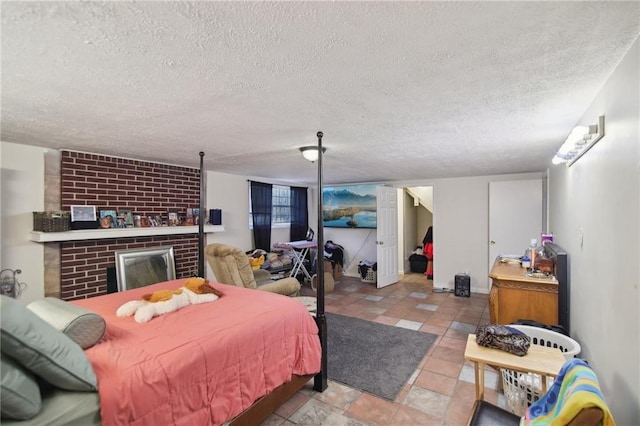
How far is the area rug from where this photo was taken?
8.46 feet

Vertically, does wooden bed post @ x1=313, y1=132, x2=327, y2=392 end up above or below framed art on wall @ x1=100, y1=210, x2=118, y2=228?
below

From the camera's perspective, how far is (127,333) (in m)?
1.76

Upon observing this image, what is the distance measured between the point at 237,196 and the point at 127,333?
365 cm

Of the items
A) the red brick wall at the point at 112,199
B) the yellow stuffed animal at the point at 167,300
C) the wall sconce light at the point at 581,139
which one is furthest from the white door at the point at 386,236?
the yellow stuffed animal at the point at 167,300

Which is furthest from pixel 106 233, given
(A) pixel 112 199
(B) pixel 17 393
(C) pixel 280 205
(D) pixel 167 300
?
(C) pixel 280 205

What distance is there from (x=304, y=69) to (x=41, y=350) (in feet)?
5.01

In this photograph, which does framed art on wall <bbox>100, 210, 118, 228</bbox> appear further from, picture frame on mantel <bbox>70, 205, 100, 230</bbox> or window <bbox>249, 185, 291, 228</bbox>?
window <bbox>249, 185, 291, 228</bbox>

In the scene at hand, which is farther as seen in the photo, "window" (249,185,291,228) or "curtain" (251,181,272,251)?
"window" (249,185,291,228)

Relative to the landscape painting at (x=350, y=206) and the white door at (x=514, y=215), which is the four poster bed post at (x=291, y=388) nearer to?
the landscape painting at (x=350, y=206)

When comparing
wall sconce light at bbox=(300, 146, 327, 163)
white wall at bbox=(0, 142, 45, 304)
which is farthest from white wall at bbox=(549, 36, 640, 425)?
white wall at bbox=(0, 142, 45, 304)

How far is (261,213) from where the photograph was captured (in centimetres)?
568

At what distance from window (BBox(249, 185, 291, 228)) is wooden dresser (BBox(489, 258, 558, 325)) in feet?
13.6

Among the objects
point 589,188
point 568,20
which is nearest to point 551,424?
point 568,20

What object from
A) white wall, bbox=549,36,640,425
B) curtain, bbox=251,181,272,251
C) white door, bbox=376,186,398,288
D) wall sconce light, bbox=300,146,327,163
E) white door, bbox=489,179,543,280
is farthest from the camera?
white door, bbox=376,186,398,288
